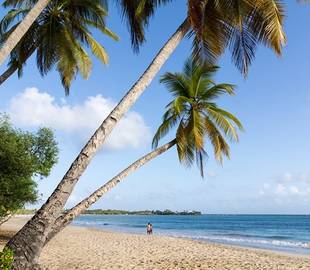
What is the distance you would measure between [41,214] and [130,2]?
5.82 m

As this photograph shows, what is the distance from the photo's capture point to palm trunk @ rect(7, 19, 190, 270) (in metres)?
6.06

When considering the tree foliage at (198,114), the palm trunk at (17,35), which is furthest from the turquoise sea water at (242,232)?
the palm trunk at (17,35)

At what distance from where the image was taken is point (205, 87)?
13.0m

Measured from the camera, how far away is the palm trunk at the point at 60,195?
6059 mm

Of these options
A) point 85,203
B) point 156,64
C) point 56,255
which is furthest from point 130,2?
point 56,255

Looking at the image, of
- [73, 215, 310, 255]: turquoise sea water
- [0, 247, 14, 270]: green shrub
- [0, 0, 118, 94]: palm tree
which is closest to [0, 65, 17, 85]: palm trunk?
[0, 0, 118, 94]: palm tree

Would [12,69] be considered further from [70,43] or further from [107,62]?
[107,62]

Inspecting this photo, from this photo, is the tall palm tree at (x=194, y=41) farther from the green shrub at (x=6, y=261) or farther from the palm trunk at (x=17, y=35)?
the palm trunk at (x=17, y=35)

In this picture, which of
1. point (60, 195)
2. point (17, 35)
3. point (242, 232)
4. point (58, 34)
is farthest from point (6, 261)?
point (242, 232)

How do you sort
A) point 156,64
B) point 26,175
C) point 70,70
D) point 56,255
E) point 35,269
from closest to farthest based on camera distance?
point 35,269 → point 156,64 → point 70,70 → point 56,255 → point 26,175

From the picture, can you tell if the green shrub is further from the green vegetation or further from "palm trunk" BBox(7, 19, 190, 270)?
the green vegetation

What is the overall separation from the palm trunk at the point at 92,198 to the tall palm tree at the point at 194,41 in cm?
38

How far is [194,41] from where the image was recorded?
381 inches

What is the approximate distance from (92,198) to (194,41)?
447 centimetres
